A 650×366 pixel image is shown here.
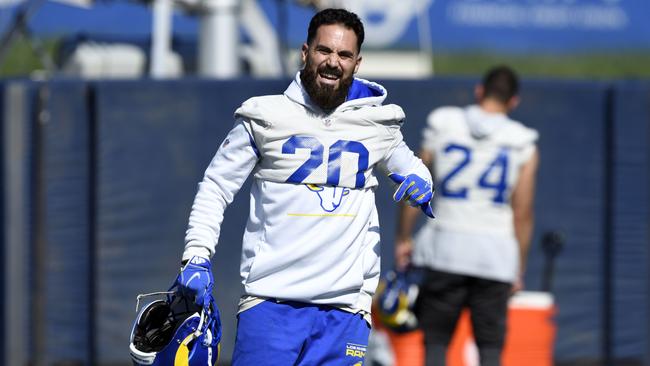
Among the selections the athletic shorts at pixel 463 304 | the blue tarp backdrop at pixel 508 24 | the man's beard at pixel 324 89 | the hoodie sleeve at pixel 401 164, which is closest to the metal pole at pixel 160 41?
the blue tarp backdrop at pixel 508 24

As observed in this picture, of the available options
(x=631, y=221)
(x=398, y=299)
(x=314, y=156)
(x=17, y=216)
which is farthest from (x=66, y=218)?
(x=314, y=156)

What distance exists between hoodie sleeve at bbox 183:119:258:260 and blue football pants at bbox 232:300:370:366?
31 cm

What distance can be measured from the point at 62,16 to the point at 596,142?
236 inches

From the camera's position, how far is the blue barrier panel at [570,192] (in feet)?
26.7

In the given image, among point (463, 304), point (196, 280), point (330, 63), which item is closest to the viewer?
point (196, 280)

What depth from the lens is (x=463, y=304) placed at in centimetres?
662

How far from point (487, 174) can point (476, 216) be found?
0.76ft

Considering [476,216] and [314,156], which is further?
[476,216]

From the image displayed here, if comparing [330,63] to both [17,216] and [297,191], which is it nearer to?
[297,191]

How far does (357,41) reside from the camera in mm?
4336

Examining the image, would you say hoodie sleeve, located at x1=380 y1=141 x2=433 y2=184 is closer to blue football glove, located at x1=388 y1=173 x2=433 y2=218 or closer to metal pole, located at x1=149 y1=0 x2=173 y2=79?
Answer: blue football glove, located at x1=388 y1=173 x2=433 y2=218

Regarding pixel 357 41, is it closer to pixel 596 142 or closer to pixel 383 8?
pixel 596 142

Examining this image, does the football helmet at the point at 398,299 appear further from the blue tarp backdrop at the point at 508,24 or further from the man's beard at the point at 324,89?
the blue tarp backdrop at the point at 508,24

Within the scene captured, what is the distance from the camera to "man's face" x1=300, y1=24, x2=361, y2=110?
4266 mm
